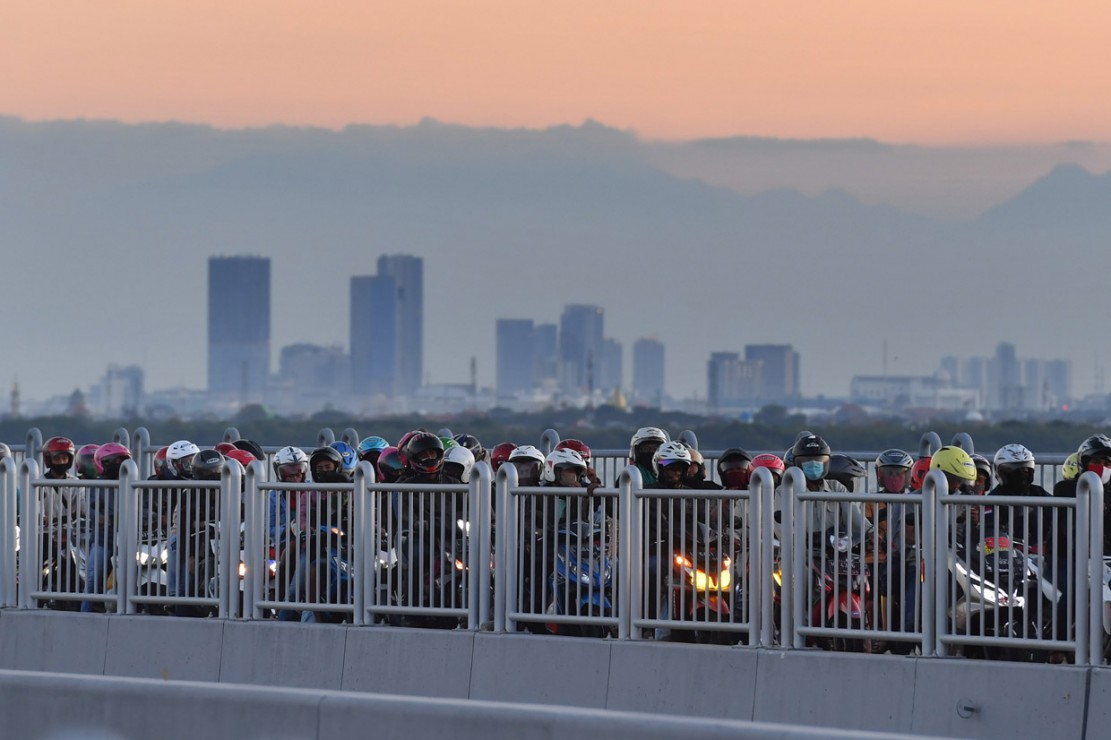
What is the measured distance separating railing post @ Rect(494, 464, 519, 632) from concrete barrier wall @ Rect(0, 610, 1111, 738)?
7.5 inches

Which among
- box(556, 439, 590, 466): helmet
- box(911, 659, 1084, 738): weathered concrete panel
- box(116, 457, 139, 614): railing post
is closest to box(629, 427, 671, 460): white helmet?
box(556, 439, 590, 466): helmet

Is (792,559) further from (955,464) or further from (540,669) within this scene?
(540,669)

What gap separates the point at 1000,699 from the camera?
481 inches

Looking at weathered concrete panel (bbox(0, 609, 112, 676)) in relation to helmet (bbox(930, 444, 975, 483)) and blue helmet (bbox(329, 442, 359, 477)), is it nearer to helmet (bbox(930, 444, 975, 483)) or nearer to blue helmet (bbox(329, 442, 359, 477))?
blue helmet (bbox(329, 442, 359, 477))

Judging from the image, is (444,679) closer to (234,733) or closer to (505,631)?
(505,631)

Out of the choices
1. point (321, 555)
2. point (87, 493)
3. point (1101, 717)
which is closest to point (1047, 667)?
point (1101, 717)

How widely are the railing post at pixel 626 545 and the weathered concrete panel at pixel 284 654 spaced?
7.21 feet

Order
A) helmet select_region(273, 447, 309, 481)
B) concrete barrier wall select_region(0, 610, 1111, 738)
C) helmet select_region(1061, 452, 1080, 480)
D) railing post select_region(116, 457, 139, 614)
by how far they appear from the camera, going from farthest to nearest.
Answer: helmet select_region(273, 447, 309, 481)
railing post select_region(116, 457, 139, 614)
helmet select_region(1061, 452, 1080, 480)
concrete barrier wall select_region(0, 610, 1111, 738)

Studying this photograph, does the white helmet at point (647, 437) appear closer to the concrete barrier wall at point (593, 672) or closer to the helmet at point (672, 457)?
the helmet at point (672, 457)

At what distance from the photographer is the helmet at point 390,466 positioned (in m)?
16.5

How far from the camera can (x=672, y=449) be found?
1490 centimetres

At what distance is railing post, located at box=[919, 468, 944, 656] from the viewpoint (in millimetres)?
12594

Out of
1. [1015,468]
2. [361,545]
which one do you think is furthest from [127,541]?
[1015,468]

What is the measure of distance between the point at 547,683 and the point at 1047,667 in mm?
3445
